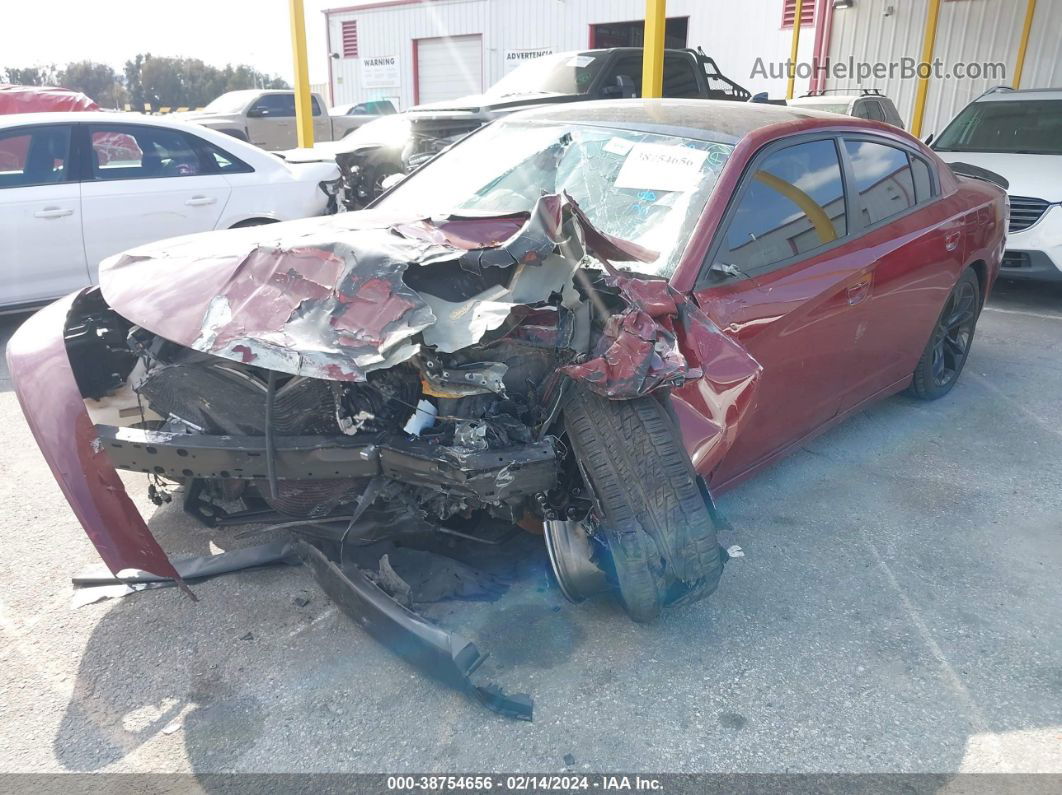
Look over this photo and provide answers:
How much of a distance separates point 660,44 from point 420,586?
259 inches

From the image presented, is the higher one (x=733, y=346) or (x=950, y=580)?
(x=733, y=346)

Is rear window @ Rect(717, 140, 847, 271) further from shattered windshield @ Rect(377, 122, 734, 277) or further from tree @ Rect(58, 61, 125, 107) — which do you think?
tree @ Rect(58, 61, 125, 107)

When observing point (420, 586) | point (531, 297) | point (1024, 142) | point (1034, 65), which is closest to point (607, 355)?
point (531, 297)

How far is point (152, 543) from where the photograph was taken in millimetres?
Answer: 2506

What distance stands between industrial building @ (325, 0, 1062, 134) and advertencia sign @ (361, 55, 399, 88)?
0.10 ft

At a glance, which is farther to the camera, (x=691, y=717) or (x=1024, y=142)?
(x=1024, y=142)

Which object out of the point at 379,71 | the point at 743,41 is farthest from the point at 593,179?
the point at 379,71

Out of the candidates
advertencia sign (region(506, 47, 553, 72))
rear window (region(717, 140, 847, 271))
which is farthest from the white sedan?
advertencia sign (region(506, 47, 553, 72))

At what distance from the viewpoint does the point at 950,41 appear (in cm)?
1491

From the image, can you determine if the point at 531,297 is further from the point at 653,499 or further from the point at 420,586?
the point at 420,586

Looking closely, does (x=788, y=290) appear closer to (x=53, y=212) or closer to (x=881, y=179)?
(x=881, y=179)

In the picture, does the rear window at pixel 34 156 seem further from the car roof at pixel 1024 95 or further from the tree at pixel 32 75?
the tree at pixel 32 75

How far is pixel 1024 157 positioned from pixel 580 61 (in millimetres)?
4739

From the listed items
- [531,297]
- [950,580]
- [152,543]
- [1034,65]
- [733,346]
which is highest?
[1034,65]
